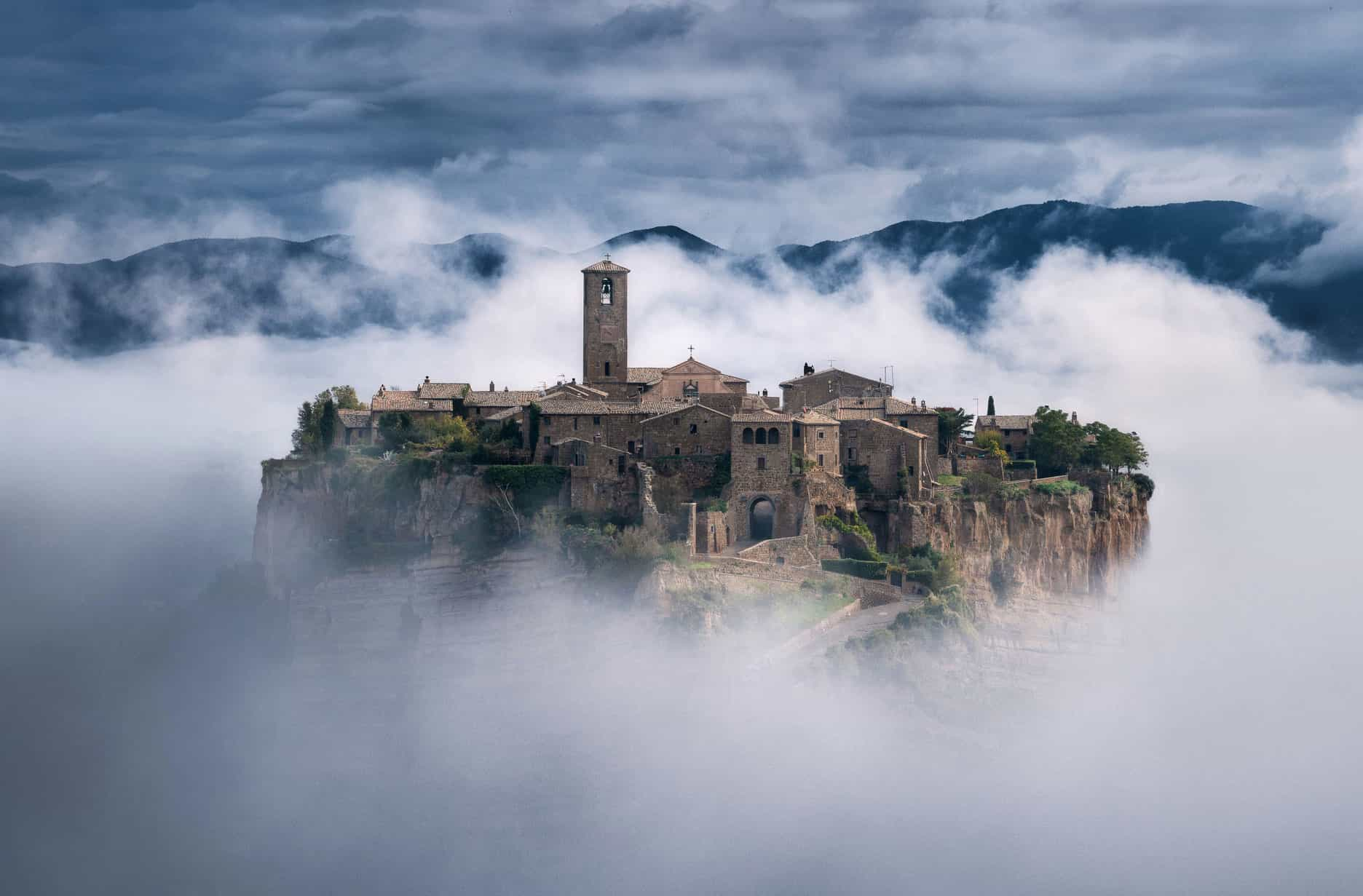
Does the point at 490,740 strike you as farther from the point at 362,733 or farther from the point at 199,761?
the point at 199,761

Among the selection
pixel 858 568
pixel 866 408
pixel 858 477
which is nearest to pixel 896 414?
pixel 866 408

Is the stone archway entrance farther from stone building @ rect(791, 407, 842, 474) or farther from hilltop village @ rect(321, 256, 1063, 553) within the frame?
stone building @ rect(791, 407, 842, 474)

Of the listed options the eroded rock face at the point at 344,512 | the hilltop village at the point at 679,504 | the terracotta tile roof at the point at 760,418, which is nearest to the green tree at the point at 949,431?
the hilltop village at the point at 679,504

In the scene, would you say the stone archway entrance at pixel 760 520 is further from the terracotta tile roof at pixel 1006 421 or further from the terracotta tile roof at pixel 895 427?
the terracotta tile roof at pixel 1006 421

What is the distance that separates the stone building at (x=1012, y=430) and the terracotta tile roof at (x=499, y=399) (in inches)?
602

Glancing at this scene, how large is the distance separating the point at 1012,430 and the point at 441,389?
64.2ft

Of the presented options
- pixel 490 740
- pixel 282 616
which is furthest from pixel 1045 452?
pixel 282 616

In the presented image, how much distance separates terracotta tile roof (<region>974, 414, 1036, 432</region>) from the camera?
2153 inches

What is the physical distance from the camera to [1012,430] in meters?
54.6

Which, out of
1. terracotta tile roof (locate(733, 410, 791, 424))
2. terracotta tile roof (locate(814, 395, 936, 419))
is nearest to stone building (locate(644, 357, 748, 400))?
terracotta tile roof (locate(814, 395, 936, 419))

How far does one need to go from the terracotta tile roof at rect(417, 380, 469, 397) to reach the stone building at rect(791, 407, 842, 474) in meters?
12.5

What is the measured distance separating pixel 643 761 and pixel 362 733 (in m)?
9.23

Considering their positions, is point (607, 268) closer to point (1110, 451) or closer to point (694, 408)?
point (694, 408)

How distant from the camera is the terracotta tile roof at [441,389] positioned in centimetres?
5256
